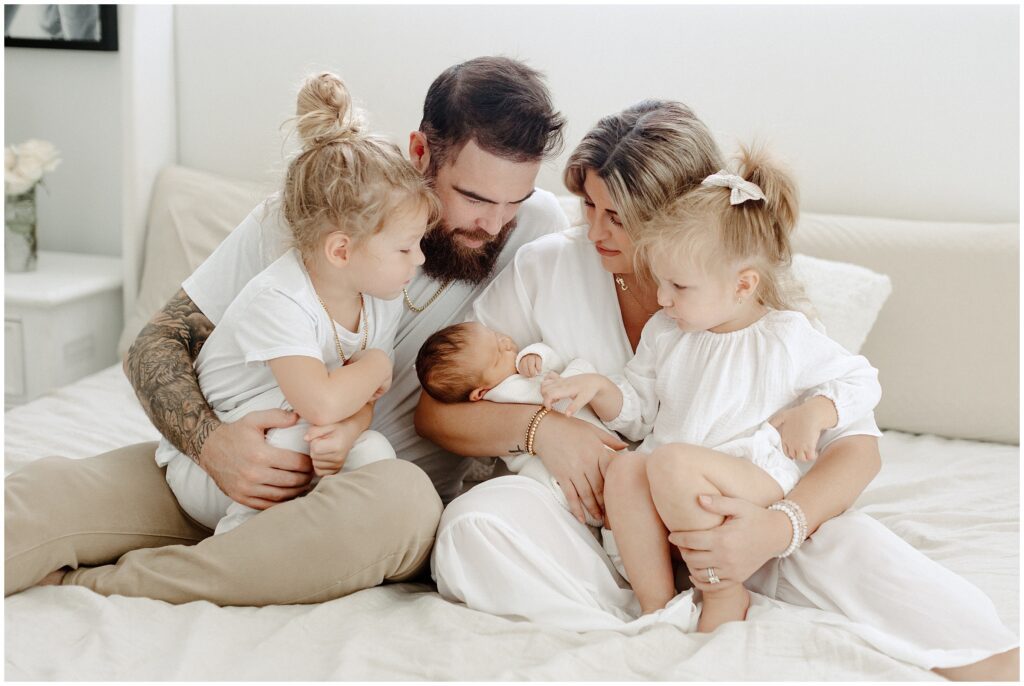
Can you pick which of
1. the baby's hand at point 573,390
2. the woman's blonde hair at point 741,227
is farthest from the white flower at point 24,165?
the woman's blonde hair at point 741,227

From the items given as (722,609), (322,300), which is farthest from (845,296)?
(322,300)

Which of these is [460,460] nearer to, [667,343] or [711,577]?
[667,343]

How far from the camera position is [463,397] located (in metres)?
1.64

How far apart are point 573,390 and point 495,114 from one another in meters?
0.50

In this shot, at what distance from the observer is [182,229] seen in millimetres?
2727

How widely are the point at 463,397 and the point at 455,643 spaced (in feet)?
1.60

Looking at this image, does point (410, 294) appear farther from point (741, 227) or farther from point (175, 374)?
point (741, 227)

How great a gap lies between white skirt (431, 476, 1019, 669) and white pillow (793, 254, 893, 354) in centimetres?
87

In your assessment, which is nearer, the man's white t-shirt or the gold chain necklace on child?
the gold chain necklace on child

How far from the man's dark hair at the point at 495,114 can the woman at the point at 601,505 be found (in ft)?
0.32

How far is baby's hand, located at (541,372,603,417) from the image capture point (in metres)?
1.50

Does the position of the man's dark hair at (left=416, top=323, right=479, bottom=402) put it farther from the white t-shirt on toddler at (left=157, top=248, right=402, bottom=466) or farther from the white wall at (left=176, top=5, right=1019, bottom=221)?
the white wall at (left=176, top=5, right=1019, bottom=221)

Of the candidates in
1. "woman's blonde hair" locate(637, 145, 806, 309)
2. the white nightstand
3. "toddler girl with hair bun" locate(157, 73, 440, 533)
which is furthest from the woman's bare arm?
the white nightstand

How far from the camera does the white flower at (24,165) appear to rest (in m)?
2.80
